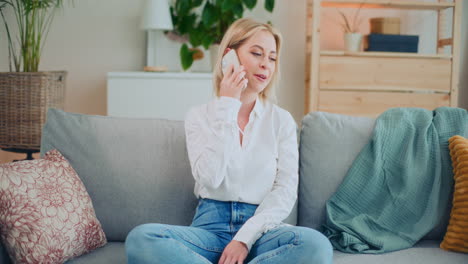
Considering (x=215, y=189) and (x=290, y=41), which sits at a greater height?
(x=290, y=41)

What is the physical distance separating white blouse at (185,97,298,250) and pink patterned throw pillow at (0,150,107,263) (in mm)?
374

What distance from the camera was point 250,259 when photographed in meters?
1.44

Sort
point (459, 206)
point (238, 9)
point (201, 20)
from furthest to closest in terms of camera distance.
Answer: point (201, 20) < point (238, 9) < point (459, 206)

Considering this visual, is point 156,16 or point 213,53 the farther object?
point 213,53

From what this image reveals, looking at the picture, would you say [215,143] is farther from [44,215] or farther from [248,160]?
[44,215]

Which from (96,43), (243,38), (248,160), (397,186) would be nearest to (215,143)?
(248,160)

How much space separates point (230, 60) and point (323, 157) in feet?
1.63

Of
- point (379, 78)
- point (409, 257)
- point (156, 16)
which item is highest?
point (156, 16)

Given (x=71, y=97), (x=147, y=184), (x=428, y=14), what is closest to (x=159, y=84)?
(x=71, y=97)

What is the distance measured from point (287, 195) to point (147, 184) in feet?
1.63

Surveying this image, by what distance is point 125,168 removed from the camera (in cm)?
171

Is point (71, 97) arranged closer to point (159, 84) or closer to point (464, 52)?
point (159, 84)

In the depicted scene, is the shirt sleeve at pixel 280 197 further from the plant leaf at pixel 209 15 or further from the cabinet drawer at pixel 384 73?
the plant leaf at pixel 209 15

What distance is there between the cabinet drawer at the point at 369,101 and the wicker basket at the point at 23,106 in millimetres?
1879
